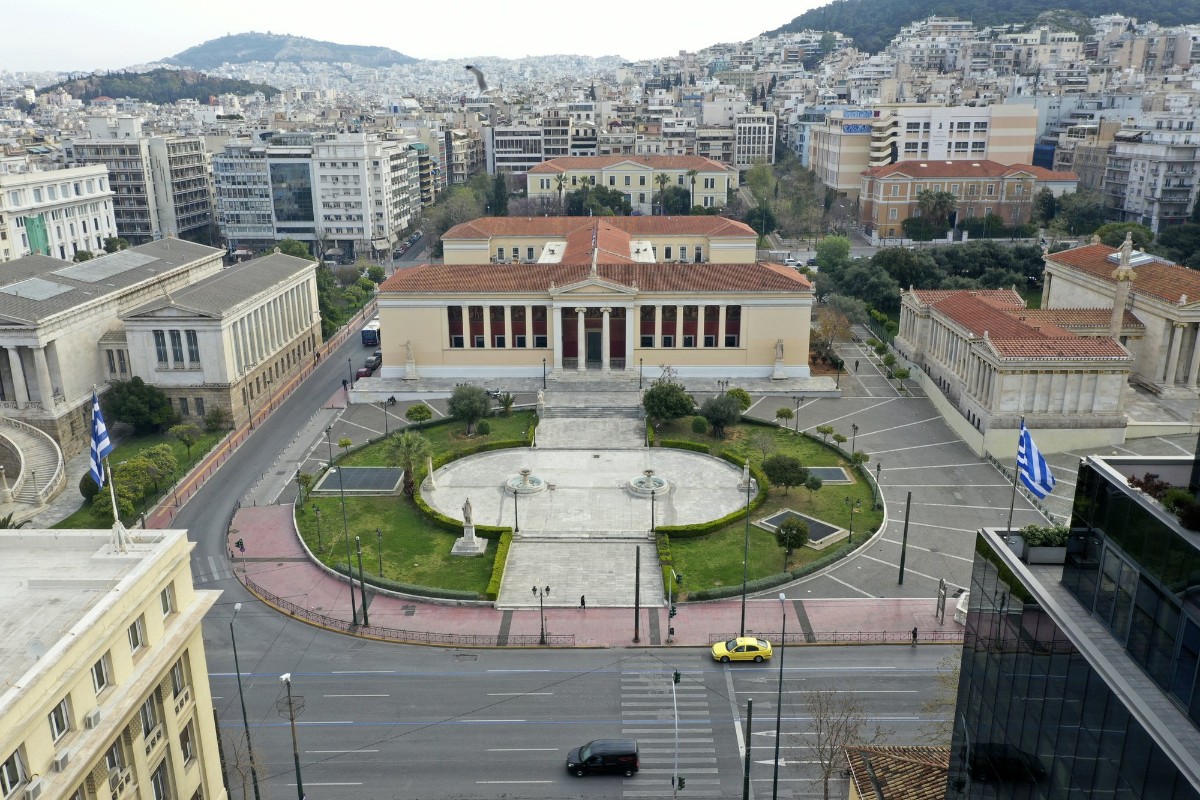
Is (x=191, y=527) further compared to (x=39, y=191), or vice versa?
(x=39, y=191)

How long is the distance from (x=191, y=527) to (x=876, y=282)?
7113cm

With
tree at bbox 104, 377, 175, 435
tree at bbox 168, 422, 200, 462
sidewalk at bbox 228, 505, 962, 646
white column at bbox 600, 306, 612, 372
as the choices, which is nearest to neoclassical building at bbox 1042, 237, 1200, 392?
sidewalk at bbox 228, 505, 962, 646

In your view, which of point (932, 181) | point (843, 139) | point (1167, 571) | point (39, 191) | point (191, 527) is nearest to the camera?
point (1167, 571)

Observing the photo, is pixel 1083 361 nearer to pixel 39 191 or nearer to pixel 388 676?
pixel 388 676

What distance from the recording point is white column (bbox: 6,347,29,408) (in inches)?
2484

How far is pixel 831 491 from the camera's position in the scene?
56406 mm

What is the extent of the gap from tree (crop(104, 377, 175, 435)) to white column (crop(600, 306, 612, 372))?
33.4m

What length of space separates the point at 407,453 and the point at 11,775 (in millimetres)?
34945

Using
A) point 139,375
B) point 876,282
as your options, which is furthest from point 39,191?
point 876,282

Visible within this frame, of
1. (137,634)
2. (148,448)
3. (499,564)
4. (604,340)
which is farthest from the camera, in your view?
(604,340)

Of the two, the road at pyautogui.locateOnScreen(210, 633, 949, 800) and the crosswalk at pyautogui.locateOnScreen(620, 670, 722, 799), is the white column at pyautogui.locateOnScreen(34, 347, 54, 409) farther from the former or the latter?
the crosswalk at pyautogui.locateOnScreen(620, 670, 722, 799)

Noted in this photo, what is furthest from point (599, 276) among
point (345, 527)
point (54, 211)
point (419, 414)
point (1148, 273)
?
point (54, 211)

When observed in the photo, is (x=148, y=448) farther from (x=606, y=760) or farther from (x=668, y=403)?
(x=606, y=760)

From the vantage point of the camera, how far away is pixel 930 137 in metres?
146
